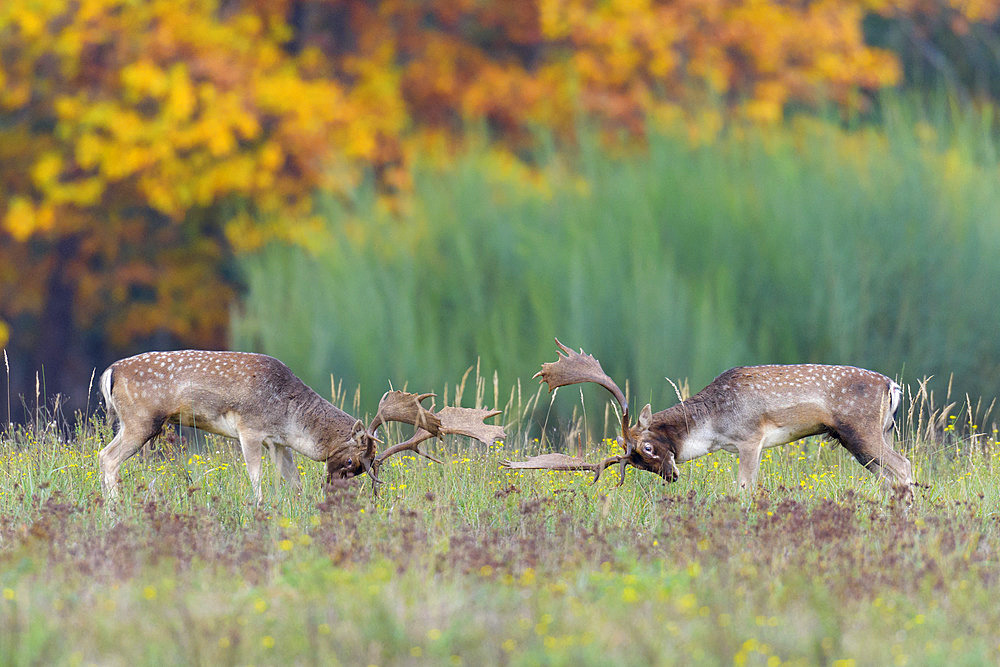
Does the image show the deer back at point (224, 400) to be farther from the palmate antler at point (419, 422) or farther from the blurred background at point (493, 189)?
the blurred background at point (493, 189)

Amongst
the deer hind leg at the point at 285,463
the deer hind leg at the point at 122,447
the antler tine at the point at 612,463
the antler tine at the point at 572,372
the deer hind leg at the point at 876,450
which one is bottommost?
the deer hind leg at the point at 285,463

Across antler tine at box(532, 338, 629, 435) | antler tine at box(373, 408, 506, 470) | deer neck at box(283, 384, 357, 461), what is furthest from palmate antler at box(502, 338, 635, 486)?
deer neck at box(283, 384, 357, 461)

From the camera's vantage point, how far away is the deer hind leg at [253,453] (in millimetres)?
6926

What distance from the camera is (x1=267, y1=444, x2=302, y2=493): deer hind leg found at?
733cm

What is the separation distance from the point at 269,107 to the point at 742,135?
5.00 m

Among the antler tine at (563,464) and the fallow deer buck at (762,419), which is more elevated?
the fallow deer buck at (762,419)

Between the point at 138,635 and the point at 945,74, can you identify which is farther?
the point at 945,74

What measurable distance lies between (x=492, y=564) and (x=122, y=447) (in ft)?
8.75

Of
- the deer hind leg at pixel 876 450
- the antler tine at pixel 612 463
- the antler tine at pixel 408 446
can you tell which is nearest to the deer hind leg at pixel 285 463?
the antler tine at pixel 408 446

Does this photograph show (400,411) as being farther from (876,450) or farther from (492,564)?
(876,450)

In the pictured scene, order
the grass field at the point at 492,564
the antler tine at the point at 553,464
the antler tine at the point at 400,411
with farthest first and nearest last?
the antler tine at the point at 400,411 < the antler tine at the point at 553,464 < the grass field at the point at 492,564

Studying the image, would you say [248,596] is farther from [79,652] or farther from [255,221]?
[255,221]

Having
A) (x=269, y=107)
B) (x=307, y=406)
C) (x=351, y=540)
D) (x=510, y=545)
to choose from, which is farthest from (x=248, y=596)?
(x=269, y=107)

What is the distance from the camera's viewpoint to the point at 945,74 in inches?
630
